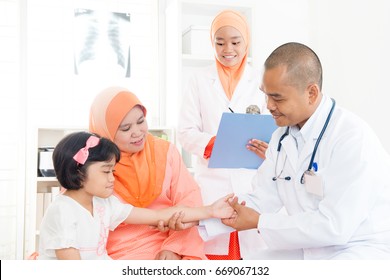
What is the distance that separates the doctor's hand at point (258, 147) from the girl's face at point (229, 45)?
0.46m

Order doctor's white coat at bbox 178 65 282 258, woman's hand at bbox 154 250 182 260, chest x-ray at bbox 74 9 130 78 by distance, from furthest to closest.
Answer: chest x-ray at bbox 74 9 130 78, doctor's white coat at bbox 178 65 282 258, woman's hand at bbox 154 250 182 260

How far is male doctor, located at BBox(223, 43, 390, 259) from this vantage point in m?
1.45

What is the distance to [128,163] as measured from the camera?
1.90 m

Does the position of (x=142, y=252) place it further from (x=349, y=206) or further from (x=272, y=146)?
(x=349, y=206)

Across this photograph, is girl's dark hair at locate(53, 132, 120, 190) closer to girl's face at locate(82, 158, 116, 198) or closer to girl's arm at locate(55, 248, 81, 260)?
girl's face at locate(82, 158, 116, 198)

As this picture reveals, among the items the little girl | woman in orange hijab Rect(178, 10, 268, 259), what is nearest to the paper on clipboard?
woman in orange hijab Rect(178, 10, 268, 259)

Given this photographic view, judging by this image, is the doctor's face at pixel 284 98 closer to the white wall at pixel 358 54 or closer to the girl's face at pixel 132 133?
the girl's face at pixel 132 133

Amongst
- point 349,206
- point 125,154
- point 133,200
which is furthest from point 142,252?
point 349,206

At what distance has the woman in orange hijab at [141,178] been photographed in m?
1.83

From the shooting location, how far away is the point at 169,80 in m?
3.77

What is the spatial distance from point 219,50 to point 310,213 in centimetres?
107

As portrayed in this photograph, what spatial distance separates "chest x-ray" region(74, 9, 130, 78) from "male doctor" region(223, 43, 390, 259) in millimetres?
2470

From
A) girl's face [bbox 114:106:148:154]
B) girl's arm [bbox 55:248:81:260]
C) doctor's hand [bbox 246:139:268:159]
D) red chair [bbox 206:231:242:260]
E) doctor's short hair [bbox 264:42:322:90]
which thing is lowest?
red chair [bbox 206:231:242:260]

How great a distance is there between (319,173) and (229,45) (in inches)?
38.6
